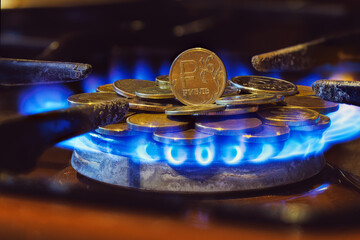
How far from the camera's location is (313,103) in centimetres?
77

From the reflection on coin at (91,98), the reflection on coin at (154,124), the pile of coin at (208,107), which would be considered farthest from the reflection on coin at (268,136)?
the reflection on coin at (91,98)

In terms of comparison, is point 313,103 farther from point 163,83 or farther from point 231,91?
point 163,83

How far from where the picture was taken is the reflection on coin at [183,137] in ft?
1.82

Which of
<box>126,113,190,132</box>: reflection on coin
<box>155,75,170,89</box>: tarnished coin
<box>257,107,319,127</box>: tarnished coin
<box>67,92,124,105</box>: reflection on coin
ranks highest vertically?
<box>155,75,170,89</box>: tarnished coin

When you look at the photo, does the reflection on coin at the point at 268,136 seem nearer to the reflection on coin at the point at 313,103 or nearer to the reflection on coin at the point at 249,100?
the reflection on coin at the point at 249,100

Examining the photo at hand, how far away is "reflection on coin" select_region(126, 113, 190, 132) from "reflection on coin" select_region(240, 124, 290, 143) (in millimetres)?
104

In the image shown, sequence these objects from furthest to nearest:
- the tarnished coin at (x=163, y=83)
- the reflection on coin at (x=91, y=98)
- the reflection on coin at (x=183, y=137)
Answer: the tarnished coin at (x=163, y=83) → the reflection on coin at (x=91, y=98) → the reflection on coin at (x=183, y=137)

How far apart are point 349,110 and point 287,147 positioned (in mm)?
379

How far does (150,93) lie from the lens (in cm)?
71

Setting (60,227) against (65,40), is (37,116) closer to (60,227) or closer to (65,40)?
(60,227)

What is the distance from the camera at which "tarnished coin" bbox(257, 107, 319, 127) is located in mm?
625

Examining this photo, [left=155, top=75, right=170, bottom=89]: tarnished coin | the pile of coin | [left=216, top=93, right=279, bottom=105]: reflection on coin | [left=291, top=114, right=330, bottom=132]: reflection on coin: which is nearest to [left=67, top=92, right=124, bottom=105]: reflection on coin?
the pile of coin

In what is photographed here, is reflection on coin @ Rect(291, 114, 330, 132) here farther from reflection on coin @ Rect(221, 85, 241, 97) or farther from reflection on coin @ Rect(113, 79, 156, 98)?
reflection on coin @ Rect(113, 79, 156, 98)

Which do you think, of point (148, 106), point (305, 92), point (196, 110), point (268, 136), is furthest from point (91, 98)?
point (305, 92)
